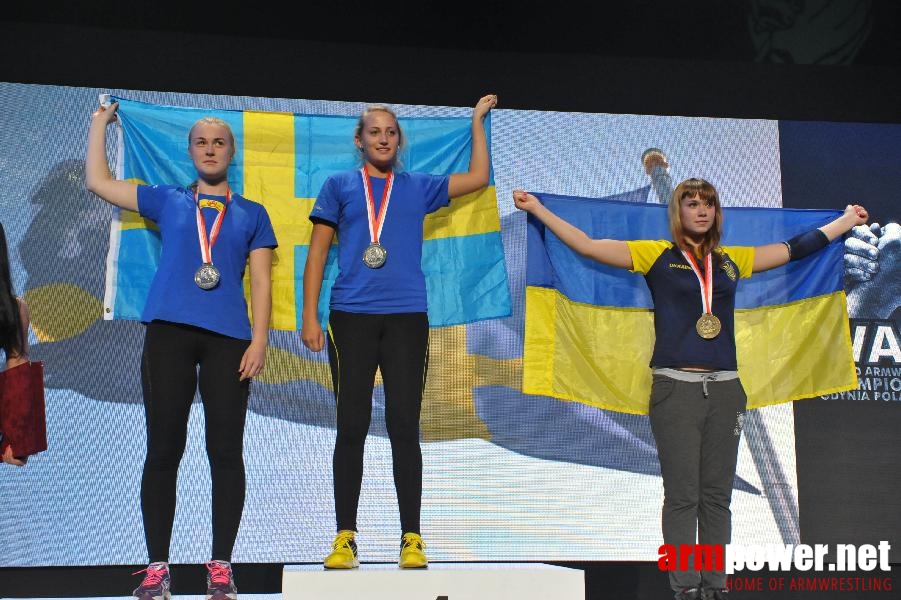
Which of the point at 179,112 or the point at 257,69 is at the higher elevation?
the point at 257,69

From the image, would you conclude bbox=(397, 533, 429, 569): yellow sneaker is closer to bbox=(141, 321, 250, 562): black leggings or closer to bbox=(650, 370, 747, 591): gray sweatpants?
bbox=(141, 321, 250, 562): black leggings

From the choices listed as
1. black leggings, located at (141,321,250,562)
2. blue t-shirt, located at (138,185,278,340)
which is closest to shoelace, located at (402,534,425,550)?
black leggings, located at (141,321,250,562)

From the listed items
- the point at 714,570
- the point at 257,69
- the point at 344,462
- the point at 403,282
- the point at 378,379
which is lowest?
the point at 714,570

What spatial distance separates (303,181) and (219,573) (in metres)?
1.64

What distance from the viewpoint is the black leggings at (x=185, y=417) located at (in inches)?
112

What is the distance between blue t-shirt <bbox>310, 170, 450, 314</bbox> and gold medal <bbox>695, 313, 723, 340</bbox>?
2.96 ft

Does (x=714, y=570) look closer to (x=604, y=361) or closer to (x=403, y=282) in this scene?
(x=604, y=361)

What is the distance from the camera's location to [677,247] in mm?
3408

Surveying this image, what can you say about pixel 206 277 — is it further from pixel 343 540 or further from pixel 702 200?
pixel 702 200

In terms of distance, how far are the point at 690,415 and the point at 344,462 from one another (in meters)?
1.10

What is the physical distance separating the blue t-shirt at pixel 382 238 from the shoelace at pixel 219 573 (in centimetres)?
86

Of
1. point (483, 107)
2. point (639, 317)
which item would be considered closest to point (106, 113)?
point (483, 107)

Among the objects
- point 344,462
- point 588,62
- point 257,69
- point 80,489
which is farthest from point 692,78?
point 80,489

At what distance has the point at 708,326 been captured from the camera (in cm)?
323
